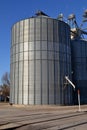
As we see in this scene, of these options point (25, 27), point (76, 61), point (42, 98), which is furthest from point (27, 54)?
point (76, 61)

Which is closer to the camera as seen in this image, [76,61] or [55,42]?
[55,42]

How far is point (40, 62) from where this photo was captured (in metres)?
48.2

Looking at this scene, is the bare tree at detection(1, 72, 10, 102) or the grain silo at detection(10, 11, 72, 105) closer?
the grain silo at detection(10, 11, 72, 105)

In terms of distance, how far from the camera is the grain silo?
4753 centimetres

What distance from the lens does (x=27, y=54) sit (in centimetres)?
4884

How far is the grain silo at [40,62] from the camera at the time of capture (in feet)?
156

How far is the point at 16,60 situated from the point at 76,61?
1413 cm

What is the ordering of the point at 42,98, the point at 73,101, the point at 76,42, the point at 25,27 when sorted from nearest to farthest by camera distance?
the point at 42,98
the point at 25,27
the point at 73,101
the point at 76,42

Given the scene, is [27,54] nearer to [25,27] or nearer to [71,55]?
[25,27]

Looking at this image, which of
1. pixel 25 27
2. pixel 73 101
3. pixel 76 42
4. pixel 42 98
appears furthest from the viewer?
pixel 76 42

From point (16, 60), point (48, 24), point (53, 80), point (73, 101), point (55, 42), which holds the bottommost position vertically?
point (73, 101)

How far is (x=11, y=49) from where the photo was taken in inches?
2084

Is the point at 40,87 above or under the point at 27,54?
under

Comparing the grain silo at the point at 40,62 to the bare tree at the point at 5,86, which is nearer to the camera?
the grain silo at the point at 40,62
